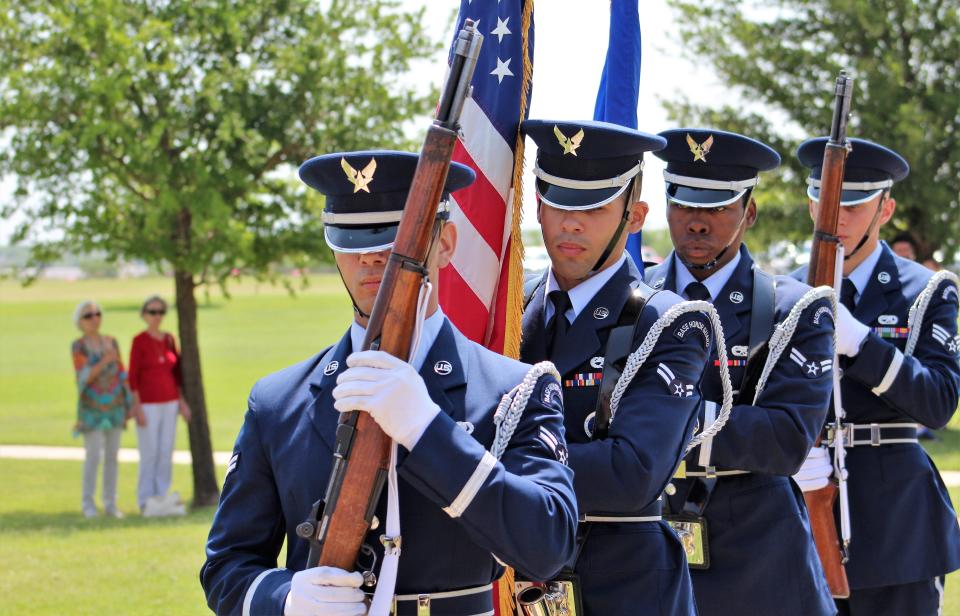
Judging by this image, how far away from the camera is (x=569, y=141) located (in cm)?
364

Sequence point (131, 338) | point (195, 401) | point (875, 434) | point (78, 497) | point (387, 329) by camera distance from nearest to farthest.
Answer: point (387, 329)
point (875, 434)
point (195, 401)
point (78, 497)
point (131, 338)

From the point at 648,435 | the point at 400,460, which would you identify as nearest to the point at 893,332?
the point at 648,435

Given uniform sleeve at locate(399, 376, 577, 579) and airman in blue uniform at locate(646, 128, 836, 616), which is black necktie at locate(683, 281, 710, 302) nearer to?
airman in blue uniform at locate(646, 128, 836, 616)

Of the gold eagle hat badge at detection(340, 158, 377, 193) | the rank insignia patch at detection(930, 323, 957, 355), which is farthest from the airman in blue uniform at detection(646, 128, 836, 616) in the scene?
the gold eagle hat badge at detection(340, 158, 377, 193)

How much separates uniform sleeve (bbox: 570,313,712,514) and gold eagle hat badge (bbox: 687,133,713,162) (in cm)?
97

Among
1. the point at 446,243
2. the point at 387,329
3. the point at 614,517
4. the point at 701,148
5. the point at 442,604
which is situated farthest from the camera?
the point at 701,148

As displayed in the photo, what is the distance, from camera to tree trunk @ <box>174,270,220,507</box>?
527 inches

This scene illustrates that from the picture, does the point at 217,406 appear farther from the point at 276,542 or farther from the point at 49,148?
the point at 276,542

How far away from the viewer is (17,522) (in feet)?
39.1

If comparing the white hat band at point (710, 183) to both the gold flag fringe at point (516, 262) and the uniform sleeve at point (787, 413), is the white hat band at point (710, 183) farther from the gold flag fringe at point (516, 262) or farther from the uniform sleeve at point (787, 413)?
the gold flag fringe at point (516, 262)

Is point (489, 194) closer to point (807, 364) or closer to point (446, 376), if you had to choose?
point (807, 364)

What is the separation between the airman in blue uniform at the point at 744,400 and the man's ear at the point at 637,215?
530 mm

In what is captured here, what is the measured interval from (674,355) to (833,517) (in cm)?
179

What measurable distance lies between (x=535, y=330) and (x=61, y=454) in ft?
51.9
